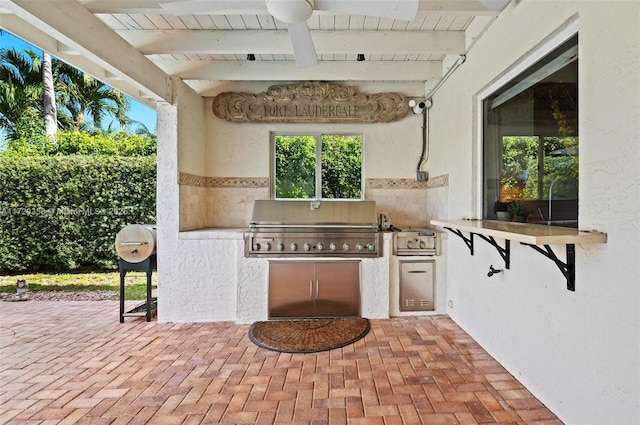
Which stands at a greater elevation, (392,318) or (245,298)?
(245,298)

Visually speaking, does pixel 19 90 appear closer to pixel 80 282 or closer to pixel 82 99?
pixel 82 99

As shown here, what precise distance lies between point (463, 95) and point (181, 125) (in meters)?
3.10

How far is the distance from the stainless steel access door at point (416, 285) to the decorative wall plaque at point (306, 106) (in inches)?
77.7

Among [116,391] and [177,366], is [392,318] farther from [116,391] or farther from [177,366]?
[116,391]

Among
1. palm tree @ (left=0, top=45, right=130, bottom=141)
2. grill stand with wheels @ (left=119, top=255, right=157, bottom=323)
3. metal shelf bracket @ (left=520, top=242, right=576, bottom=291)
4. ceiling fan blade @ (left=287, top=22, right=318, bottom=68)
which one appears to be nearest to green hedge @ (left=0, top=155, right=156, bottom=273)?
grill stand with wheels @ (left=119, top=255, right=157, bottom=323)

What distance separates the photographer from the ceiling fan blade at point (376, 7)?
1.68 meters

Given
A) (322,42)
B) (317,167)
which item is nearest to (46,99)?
(317,167)

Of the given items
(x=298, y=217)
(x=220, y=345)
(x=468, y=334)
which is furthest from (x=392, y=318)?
(x=220, y=345)

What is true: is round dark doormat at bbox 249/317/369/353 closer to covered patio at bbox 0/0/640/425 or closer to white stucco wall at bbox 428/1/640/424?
covered patio at bbox 0/0/640/425

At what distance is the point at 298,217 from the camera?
136 inches

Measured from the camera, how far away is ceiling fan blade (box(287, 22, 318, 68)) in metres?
1.96

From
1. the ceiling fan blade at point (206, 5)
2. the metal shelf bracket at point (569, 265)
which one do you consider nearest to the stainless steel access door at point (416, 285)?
the metal shelf bracket at point (569, 265)

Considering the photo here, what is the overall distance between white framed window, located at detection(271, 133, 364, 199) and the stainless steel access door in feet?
4.19

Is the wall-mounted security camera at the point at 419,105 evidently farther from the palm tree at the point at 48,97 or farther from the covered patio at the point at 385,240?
the palm tree at the point at 48,97
